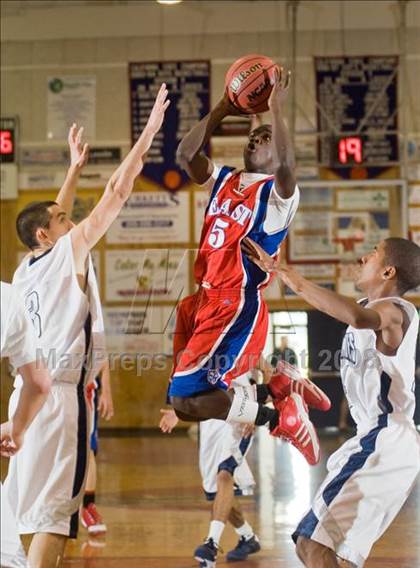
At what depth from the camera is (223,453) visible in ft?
21.2

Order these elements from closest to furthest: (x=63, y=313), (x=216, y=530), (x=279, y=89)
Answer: (x=279, y=89) → (x=63, y=313) → (x=216, y=530)

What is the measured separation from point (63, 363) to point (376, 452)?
143 centimetres

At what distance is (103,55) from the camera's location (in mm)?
13289

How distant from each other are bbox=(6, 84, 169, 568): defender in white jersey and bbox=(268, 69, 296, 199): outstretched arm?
0.48 metres

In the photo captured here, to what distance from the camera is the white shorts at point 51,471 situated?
439 cm

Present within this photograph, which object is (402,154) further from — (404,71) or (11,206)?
(11,206)

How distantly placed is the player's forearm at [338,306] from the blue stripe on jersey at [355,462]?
524 millimetres

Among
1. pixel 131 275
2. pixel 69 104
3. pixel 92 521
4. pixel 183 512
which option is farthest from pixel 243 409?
pixel 69 104

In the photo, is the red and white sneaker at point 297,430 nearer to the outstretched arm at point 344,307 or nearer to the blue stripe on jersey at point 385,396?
the blue stripe on jersey at point 385,396

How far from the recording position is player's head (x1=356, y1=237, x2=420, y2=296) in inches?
162

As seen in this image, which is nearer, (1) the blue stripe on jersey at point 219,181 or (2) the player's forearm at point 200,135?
(2) the player's forearm at point 200,135

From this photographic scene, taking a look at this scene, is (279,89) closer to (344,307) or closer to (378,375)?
(344,307)

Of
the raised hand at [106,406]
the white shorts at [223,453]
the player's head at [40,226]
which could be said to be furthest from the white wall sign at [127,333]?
the player's head at [40,226]

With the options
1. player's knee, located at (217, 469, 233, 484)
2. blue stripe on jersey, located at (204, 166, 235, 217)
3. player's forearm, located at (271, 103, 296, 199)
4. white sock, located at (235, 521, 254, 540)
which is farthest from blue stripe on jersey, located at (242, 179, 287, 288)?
white sock, located at (235, 521, 254, 540)
